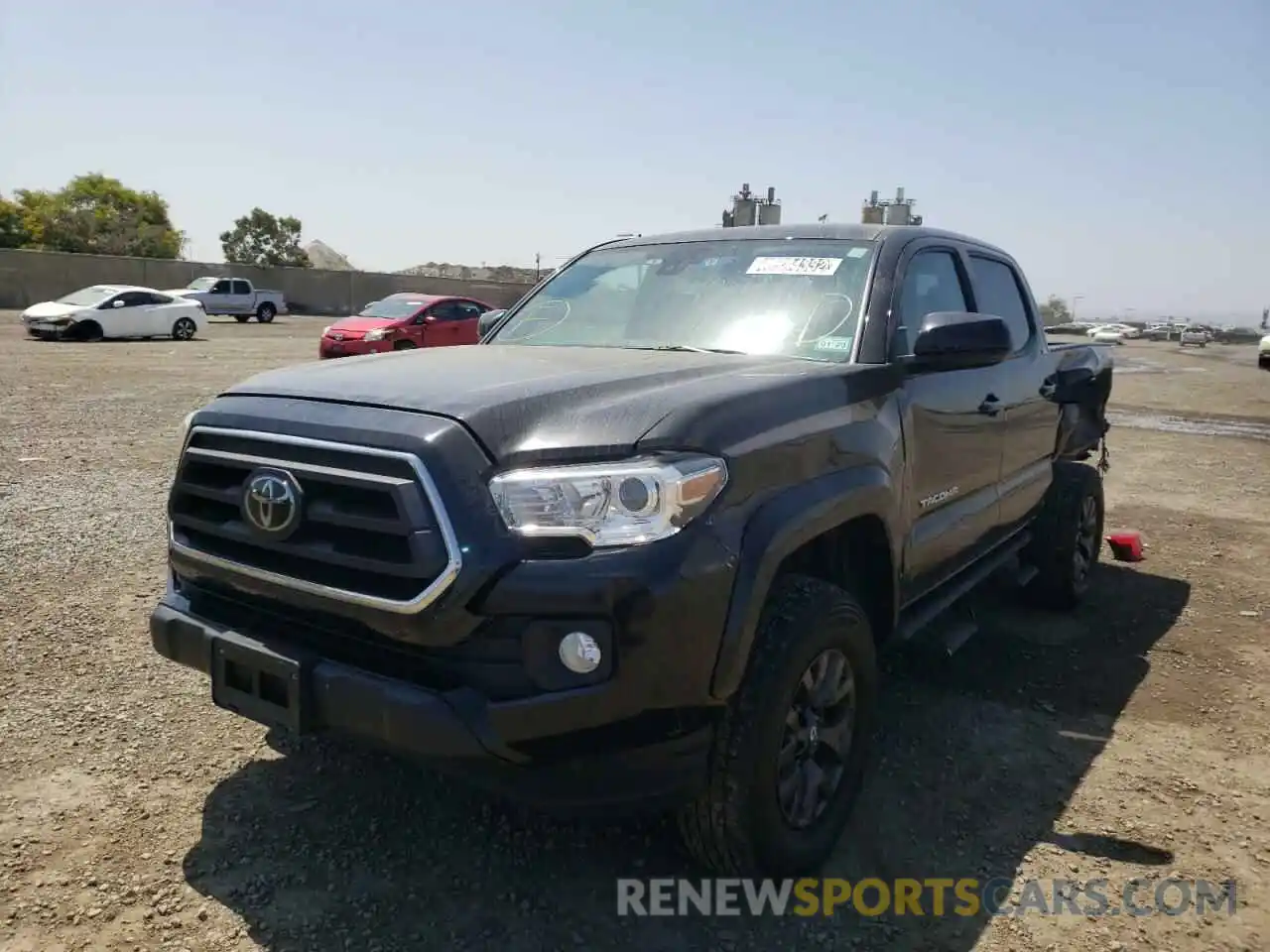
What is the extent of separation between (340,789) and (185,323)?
2402 cm

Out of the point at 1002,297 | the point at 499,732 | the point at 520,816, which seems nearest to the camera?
the point at 499,732

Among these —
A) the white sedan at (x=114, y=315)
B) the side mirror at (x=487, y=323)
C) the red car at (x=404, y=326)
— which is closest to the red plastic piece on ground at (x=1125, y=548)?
the side mirror at (x=487, y=323)

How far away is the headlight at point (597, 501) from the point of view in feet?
7.27

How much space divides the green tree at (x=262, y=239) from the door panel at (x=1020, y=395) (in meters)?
63.4

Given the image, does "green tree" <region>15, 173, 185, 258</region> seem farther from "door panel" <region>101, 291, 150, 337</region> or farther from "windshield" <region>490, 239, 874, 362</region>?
"windshield" <region>490, 239, 874, 362</region>

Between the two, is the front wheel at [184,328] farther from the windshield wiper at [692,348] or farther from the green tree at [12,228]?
the green tree at [12,228]

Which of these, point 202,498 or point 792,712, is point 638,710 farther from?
point 202,498

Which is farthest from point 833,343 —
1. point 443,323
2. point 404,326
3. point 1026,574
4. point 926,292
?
point 443,323

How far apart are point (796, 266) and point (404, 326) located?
15.1 m

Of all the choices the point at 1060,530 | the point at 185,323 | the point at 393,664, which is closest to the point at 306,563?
the point at 393,664

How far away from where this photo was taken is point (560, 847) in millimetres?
2895

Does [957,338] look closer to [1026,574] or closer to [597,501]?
[597,501]

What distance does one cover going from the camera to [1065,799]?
130 inches

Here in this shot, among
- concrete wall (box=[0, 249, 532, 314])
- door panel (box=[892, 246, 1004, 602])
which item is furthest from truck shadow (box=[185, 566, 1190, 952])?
concrete wall (box=[0, 249, 532, 314])
